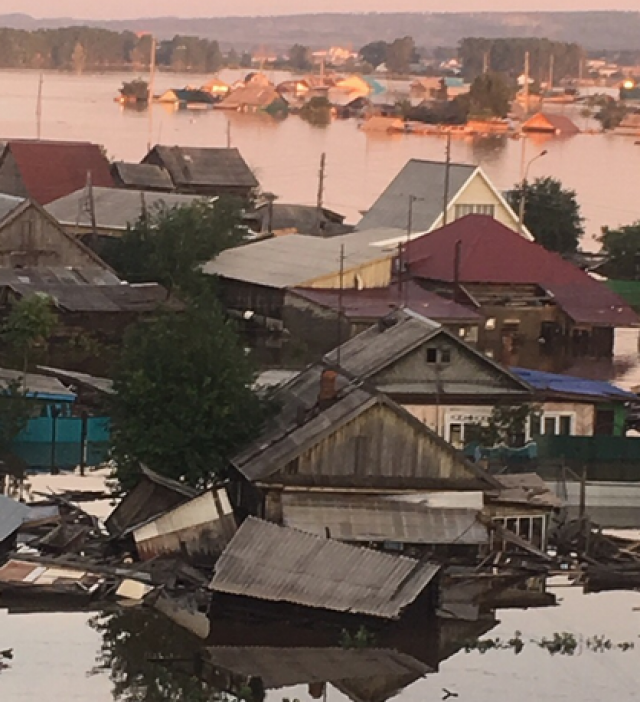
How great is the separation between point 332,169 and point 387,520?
40.4 metres

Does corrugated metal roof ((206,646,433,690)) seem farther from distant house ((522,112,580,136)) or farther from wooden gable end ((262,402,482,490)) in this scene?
distant house ((522,112,580,136))

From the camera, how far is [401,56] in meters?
153

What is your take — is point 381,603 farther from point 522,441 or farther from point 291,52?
point 291,52

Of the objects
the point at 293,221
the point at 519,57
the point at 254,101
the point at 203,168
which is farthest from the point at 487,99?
the point at 293,221

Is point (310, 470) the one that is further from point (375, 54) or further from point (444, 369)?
point (375, 54)

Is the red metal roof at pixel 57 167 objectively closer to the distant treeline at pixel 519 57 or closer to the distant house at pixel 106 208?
the distant house at pixel 106 208

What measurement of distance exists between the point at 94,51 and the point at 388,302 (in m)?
121

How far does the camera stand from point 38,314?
20531 mm

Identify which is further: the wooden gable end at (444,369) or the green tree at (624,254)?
the green tree at (624,254)

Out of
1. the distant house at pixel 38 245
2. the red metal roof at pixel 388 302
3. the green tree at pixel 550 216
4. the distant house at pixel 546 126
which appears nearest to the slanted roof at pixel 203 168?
the green tree at pixel 550 216

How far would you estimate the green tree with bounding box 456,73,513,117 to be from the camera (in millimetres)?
82875

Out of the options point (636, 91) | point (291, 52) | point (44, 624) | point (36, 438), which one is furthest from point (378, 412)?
point (291, 52)

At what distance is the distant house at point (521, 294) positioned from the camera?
2364 cm

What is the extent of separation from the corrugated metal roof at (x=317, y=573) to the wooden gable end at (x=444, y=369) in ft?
Result: 11.0
